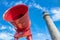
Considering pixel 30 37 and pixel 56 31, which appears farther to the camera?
pixel 56 31

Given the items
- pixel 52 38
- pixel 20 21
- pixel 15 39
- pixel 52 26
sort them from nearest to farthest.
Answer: pixel 20 21, pixel 15 39, pixel 52 38, pixel 52 26

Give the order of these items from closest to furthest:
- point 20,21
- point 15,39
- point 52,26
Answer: point 20,21 → point 15,39 → point 52,26

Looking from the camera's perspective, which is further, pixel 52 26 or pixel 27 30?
pixel 52 26

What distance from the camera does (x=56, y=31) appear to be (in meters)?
11.7

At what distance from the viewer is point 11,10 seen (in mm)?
8797

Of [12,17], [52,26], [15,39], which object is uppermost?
[52,26]

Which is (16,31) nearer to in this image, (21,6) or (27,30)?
(27,30)

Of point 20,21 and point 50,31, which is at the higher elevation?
point 50,31

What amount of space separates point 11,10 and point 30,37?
2.60m

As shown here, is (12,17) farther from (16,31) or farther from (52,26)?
(52,26)

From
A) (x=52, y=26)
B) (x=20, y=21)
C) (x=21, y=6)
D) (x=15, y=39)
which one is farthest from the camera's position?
(x=52, y=26)

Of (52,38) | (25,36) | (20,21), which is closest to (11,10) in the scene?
(20,21)

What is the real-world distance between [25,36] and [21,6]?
2254 millimetres

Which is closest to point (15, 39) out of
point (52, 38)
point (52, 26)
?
point (52, 38)
